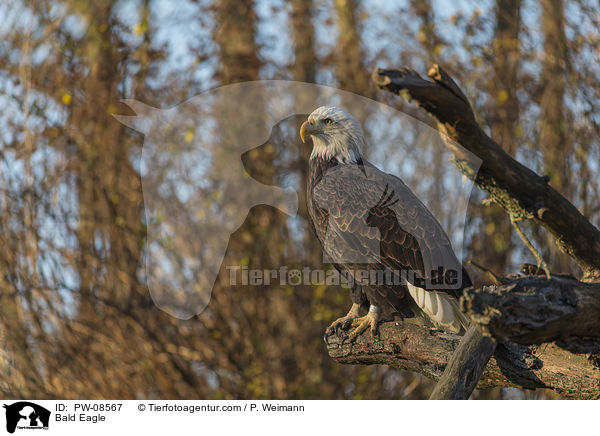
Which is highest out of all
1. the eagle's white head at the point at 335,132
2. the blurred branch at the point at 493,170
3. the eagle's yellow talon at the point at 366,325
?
the eagle's white head at the point at 335,132

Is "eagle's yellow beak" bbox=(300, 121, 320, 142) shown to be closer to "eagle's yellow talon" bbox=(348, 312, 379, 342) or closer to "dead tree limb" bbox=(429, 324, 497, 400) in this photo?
"eagle's yellow talon" bbox=(348, 312, 379, 342)

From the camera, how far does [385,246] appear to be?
9.36 ft

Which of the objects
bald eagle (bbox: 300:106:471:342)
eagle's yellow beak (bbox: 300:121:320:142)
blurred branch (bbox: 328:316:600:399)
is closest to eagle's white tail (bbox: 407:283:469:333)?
bald eagle (bbox: 300:106:471:342)

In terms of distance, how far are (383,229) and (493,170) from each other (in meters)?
1.12

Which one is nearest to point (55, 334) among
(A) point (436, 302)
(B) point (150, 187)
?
(B) point (150, 187)

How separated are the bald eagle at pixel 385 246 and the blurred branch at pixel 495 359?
0.34 feet

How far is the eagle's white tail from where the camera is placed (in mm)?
2867

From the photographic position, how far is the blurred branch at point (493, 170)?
1.58 m

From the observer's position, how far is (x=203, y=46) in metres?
4.67

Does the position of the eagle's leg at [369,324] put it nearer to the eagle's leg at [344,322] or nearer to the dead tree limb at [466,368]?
the eagle's leg at [344,322]

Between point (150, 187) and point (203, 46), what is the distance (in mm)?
1207

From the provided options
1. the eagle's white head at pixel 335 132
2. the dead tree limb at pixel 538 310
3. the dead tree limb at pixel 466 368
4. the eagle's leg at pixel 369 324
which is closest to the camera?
the dead tree limb at pixel 538 310

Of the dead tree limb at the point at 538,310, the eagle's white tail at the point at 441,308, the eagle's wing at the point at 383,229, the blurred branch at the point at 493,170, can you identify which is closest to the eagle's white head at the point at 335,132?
the eagle's wing at the point at 383,229
